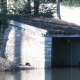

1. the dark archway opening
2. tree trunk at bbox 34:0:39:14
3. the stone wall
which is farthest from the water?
tree trunk at bbox 34:0:39:14

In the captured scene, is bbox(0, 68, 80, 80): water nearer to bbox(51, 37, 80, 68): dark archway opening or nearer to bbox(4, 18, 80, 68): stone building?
bbox(4, 18, 80, 68): stone building

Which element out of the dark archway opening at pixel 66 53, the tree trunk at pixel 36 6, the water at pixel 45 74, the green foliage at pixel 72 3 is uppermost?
the green foliage at pixel 72 3

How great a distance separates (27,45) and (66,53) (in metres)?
3.42

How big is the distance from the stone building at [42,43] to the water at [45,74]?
1.14m

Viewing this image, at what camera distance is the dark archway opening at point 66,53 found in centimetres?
3188

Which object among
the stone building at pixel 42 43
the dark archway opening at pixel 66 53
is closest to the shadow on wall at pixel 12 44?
the stone building at pixel 42 43

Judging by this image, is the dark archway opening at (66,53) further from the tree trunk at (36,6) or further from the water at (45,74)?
the tree trunk at (36,6)

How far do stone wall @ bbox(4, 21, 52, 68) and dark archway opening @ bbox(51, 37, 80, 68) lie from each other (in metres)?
2.41

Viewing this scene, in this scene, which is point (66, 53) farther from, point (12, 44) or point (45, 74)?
point (45, 74)

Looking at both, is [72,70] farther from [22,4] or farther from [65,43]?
[22,4]

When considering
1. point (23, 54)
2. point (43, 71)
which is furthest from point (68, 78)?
point (23, 54)

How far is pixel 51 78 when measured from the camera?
25.0 metres

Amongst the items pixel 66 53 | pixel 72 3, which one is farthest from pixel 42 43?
pixel 72 3

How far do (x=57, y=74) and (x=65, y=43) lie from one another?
5.58 metres
